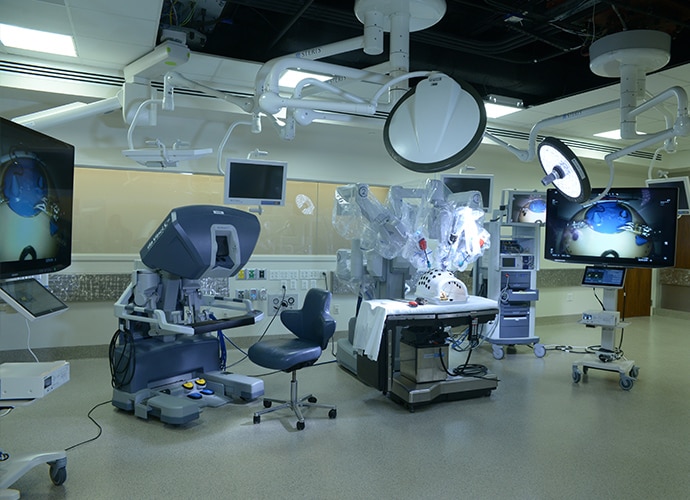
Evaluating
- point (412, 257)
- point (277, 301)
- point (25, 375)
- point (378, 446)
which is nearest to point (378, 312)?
point (412, 257)

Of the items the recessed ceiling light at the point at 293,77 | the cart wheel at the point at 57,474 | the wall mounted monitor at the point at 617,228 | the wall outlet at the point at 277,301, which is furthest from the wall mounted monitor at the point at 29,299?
the wall mounted monitor at the point at 617,228

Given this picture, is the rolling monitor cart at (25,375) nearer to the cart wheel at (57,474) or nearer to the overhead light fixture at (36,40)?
the cart wheel at (57,474)

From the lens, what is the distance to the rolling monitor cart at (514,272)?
5.82 m

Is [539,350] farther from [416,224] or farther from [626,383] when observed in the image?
[416,224]

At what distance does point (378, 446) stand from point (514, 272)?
3366 mm

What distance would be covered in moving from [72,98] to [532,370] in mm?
5406

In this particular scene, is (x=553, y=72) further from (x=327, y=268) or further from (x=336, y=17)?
(x=327, y=268)

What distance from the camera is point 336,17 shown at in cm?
377

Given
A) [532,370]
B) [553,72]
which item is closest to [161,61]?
[553,72]

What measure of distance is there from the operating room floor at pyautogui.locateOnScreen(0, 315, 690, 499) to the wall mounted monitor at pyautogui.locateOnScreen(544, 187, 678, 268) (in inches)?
49.9

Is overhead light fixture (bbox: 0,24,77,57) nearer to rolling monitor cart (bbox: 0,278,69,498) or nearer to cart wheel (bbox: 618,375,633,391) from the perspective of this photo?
rolling monitor cart (bbox: 0,278,69,498)

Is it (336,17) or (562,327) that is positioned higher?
(336,17)

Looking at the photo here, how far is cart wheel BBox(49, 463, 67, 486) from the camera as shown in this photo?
265 centimetres

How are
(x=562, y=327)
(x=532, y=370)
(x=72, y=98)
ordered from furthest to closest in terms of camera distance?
(x=562, y=327) → (x=532, y=370) → (x=72, y=98)
